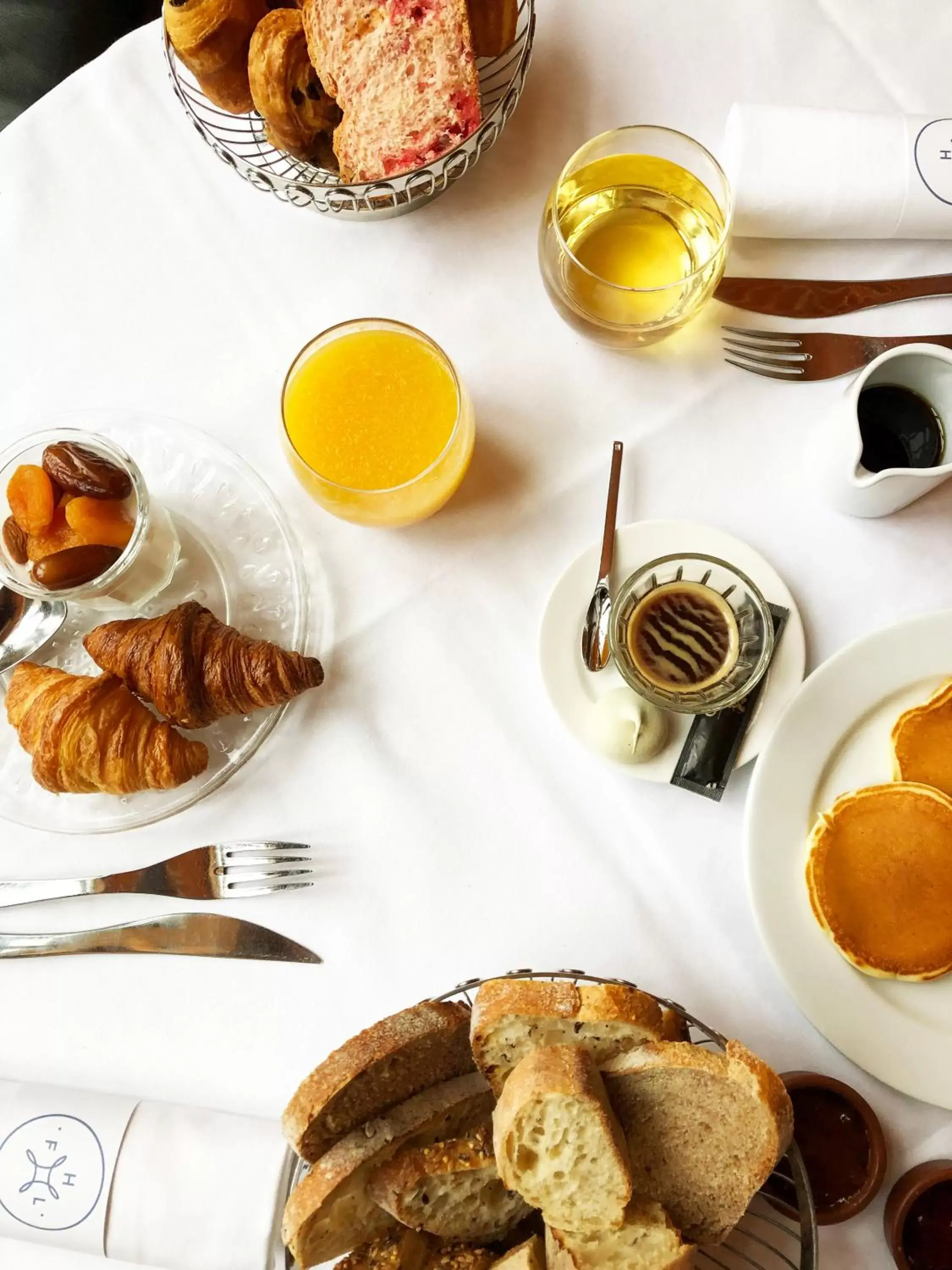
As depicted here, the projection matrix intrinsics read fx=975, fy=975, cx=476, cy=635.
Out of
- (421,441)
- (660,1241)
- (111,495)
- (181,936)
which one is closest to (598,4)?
(421,441)

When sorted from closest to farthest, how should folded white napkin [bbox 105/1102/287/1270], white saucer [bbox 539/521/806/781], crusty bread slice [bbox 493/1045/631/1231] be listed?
crusty bread slice [bbox 493/1045/631/1231] → folded white napkin [bbox 105/1102/287/1270] → white saucer [bbox 539/521/806/781]

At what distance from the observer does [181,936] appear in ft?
3.66

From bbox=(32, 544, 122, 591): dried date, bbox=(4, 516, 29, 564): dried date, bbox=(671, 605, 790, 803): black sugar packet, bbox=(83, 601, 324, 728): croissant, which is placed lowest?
bbox=(671, 605, 790, 803): black sugar packet

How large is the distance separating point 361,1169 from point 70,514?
28.9 inches

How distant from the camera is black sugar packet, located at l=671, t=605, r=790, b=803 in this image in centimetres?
108

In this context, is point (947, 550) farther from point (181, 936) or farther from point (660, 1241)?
point (181, 936)

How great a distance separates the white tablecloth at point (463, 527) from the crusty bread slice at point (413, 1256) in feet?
0.67

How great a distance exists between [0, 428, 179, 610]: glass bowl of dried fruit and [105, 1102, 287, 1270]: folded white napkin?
60cm

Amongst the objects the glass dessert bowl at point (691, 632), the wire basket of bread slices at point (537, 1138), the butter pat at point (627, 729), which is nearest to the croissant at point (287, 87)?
the glass dessert bowl at point (691, 632)

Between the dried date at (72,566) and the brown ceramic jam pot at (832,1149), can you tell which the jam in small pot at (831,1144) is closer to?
the brown ceramic jam pot at (832,1149)

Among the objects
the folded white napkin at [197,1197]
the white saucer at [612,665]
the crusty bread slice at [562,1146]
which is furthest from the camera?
the white saucer at [612,665]

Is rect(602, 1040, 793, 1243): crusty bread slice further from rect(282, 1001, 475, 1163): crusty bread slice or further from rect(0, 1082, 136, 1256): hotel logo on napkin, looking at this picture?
rect(0, 1082, 136, 1256): hotel logo on napkin

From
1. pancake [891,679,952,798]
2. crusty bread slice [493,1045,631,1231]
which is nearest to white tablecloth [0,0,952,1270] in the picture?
pancake [891,679,952,798]

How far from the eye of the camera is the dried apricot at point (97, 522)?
3.51 ft
